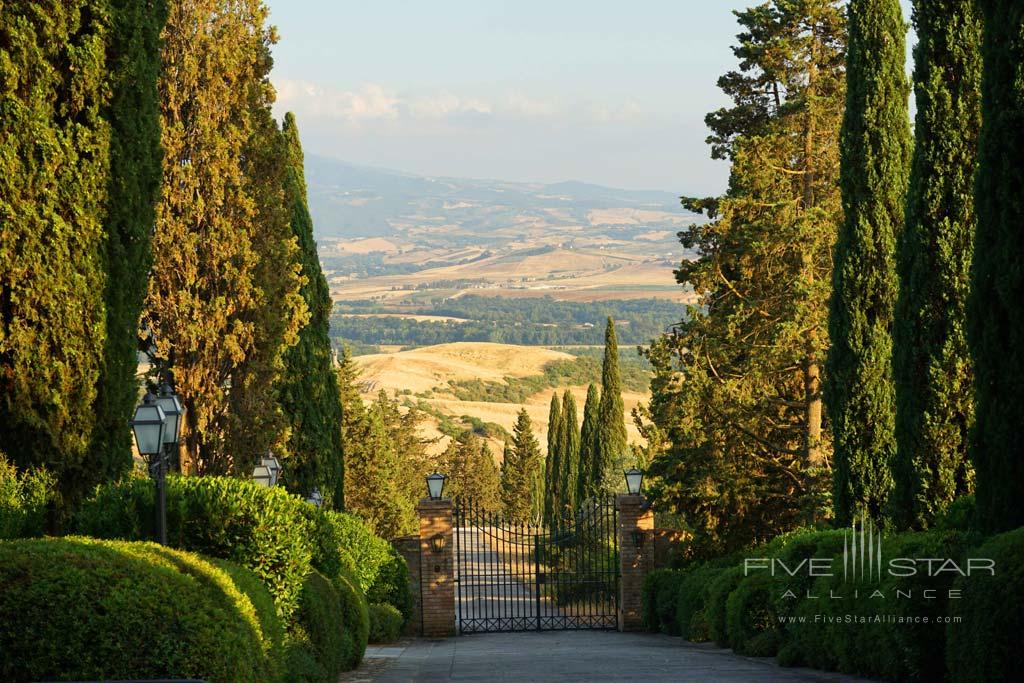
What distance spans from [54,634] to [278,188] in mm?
10595

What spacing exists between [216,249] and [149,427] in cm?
589

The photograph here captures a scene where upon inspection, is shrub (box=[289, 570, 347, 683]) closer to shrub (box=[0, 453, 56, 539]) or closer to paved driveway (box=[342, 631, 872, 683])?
paved driveway (box=[342, 631, 872, 683])

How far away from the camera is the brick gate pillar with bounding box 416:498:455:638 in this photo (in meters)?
22.3

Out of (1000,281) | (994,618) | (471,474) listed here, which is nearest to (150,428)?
(994,618)

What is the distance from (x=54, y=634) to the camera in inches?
237

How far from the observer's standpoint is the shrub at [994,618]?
669 centimetres

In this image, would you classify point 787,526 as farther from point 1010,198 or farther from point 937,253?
point 1010,198

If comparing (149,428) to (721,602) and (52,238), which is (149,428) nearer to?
A: (52,238)

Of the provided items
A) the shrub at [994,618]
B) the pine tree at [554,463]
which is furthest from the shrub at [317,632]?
the pine tree at [554,463]

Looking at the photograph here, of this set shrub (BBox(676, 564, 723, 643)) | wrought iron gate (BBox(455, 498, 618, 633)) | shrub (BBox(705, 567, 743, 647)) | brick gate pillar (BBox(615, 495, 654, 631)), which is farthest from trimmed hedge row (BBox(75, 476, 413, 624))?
brick gate pillar (BBox(615, 495, 654, 631))

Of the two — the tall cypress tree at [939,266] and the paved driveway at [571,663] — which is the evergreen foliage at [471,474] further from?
the tall cypress tree at [939,266]

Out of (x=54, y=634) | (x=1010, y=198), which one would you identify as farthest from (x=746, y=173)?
(x=54, y=634)

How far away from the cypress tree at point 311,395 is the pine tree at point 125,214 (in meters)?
7.67

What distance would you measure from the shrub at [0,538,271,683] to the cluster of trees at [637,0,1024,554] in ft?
20.1
